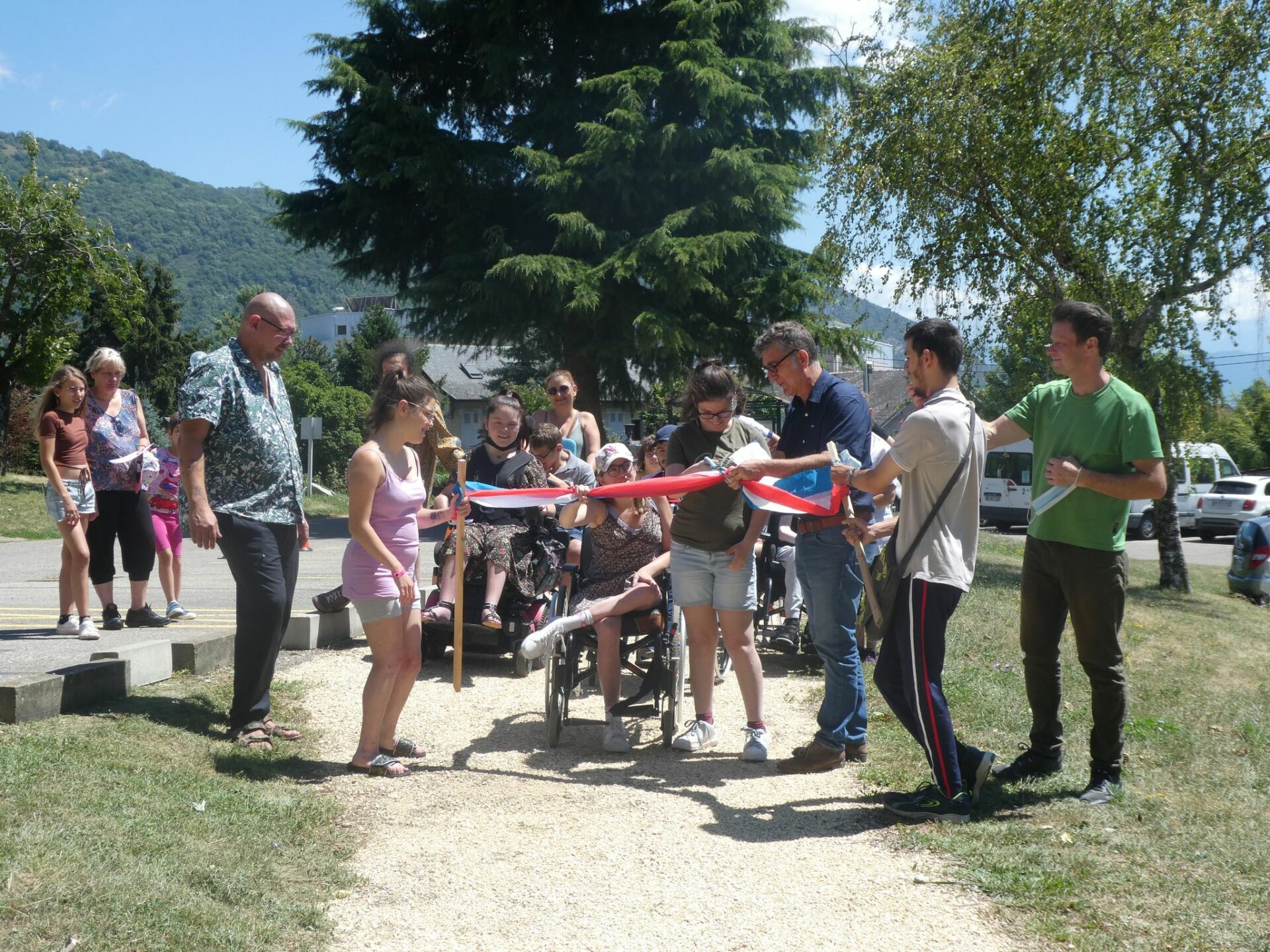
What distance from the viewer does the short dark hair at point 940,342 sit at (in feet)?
16.0

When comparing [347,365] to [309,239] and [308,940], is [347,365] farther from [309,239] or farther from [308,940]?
[308,940]

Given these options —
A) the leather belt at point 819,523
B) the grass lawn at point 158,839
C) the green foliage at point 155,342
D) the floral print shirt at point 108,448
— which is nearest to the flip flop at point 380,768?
the grass lawn at point 158,839

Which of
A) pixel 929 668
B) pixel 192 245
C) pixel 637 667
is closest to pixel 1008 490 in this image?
pixel 637 667

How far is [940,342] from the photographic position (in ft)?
16.0

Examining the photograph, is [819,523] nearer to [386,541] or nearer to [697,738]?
[697,738]

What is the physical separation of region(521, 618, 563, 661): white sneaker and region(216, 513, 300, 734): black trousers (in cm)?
128

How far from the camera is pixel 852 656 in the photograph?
5609 millimetres

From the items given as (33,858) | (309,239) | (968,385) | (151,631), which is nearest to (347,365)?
(309,239)

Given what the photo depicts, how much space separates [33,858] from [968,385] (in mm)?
16494

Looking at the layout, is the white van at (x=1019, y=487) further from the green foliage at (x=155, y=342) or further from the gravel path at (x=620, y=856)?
the green foliage at (x=155, y=342)

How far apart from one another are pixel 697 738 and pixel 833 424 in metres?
1.90

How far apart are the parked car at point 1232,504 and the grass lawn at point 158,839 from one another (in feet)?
106

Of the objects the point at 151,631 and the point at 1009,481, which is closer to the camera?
the point at 151,631

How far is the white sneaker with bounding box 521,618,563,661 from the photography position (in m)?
6.02
